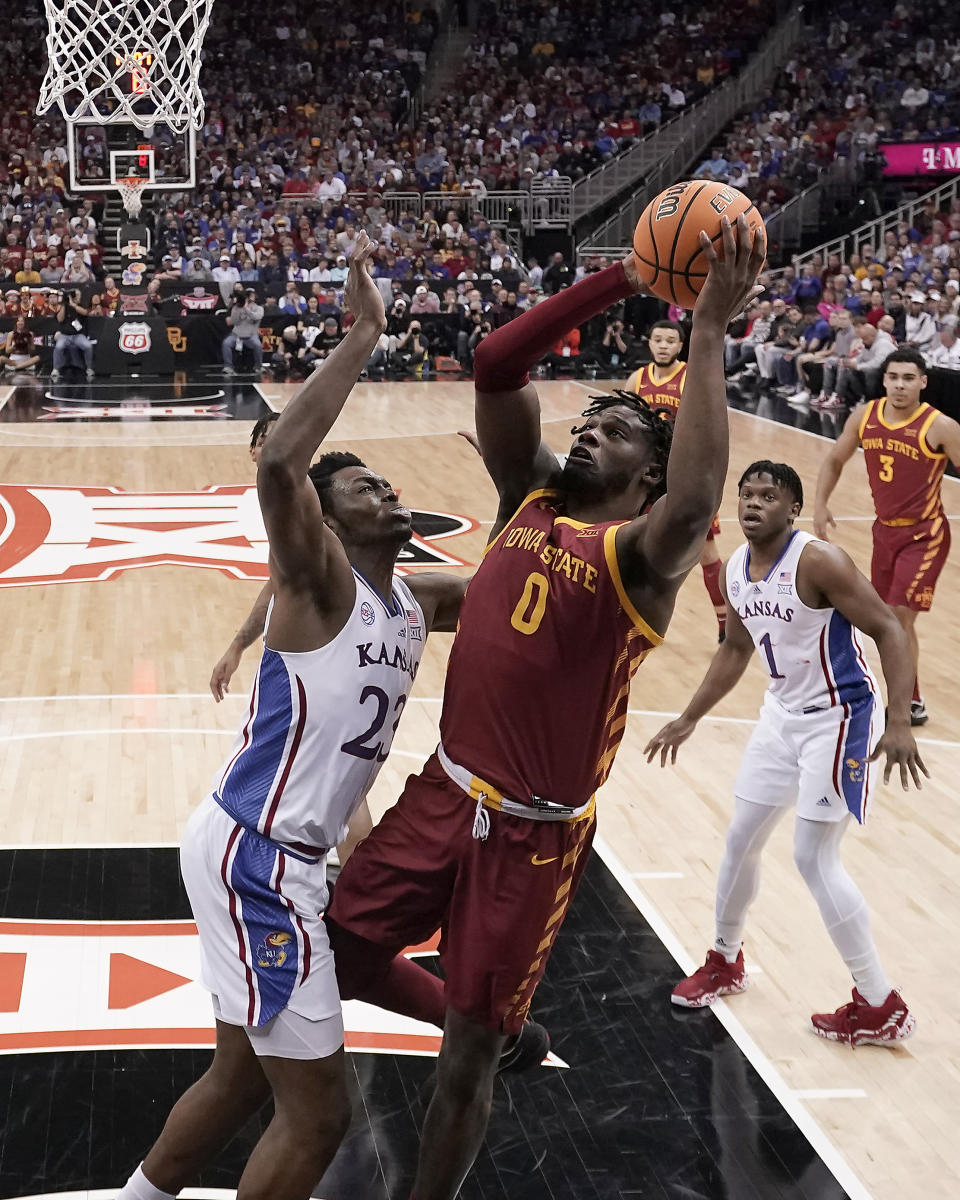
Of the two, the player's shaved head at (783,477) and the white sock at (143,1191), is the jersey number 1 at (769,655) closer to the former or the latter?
the player's shaved head at (783,477)

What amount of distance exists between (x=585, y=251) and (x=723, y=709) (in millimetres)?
21566

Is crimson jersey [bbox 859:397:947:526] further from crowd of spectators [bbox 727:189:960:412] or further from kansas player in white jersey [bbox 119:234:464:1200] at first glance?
crowd of spectators [bbox 727:189:960:412]

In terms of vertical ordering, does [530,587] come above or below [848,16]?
below

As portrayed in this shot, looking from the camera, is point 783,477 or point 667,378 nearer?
point 783,477

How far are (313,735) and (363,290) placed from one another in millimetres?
984

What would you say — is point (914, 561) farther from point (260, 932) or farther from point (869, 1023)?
point (260, 932)

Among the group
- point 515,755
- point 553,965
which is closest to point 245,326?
point 553,965

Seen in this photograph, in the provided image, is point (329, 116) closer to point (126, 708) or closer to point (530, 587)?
point (126, 708)

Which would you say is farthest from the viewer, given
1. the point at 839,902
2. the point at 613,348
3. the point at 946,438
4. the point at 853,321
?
the point at 613,348

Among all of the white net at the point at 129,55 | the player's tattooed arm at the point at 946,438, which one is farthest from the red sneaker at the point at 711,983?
the white net at the point at 129,55

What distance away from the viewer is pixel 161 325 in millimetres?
23203

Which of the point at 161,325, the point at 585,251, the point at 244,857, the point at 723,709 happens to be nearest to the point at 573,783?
the point at 244,857

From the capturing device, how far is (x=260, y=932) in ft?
10.5

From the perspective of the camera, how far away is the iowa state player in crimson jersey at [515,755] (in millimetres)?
3215
